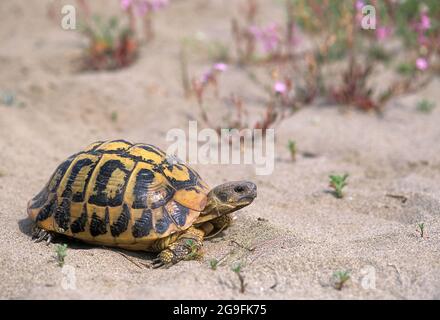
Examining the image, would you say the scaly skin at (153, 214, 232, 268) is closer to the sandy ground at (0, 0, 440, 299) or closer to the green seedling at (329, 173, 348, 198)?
the sandy ground at (0, 0, 440, 299)

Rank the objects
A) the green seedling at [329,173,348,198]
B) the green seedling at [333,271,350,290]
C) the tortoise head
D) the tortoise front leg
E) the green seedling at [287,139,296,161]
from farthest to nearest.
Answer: the green seedling at [287,139,296,161] → the green seedling at [329,173,348,198] → the tortoise head → the tortoise front leg → the green seedling at [333,271,350,290]

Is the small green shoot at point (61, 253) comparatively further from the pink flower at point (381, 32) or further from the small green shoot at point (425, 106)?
the pink flower at point (381, 32)

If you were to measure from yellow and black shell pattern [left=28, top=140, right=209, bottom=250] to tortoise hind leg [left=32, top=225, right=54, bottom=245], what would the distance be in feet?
0.16

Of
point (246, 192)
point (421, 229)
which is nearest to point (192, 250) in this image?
point (246, 192)

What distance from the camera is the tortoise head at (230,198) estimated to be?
145 inches

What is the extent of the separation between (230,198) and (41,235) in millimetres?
1277

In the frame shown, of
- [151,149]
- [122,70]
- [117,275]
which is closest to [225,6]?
[122,70]

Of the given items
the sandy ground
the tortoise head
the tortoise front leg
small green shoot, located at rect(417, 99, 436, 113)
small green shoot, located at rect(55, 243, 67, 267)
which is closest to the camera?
the sandy ground

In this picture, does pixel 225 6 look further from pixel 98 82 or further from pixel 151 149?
pixel 151 149

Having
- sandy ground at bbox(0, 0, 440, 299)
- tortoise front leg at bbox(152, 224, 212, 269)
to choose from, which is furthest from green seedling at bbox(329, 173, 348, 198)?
tortoise front leg at bbox(152, 224, 212, 269)

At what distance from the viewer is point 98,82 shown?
22.5 feet

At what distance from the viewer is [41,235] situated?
3.80m

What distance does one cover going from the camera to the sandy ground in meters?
3.25

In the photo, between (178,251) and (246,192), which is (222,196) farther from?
(178,251)
